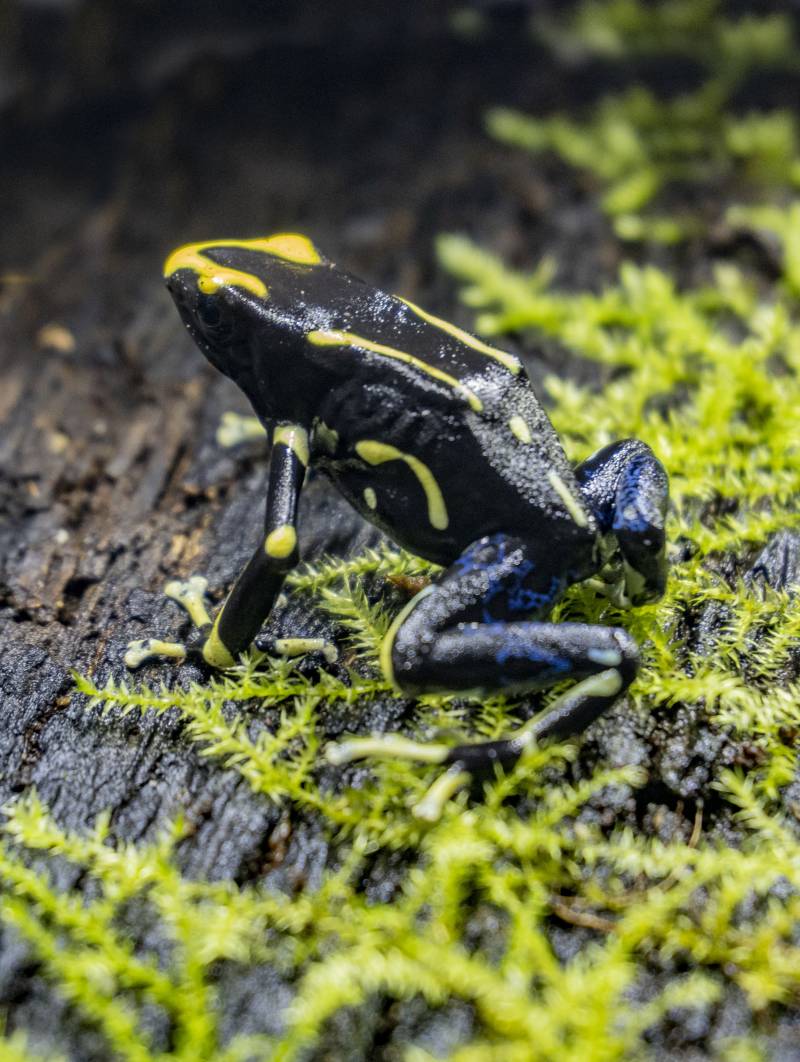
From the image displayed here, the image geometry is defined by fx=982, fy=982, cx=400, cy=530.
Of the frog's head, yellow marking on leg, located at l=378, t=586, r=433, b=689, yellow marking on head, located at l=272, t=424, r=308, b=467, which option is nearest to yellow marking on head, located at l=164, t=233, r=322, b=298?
the frog's head

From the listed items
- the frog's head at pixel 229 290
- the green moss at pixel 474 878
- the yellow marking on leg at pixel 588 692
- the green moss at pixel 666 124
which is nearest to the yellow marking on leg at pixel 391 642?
the green moss at pixel 474 878

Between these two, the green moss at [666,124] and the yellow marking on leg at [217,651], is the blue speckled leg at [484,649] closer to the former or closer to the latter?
the yellow marking on leg at [217,651]

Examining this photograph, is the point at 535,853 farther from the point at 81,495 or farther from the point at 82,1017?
the point at 81,495

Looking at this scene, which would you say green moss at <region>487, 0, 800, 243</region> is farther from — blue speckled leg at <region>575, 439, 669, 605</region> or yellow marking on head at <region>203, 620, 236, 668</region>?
yellow marking on head at <region>203, 620, 236, 668</region>

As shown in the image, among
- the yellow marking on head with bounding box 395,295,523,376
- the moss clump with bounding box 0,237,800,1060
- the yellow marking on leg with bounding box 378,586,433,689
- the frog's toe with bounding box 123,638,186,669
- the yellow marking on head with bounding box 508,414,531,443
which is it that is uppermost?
the yellow marking on head with bounding box 395,295,523,376

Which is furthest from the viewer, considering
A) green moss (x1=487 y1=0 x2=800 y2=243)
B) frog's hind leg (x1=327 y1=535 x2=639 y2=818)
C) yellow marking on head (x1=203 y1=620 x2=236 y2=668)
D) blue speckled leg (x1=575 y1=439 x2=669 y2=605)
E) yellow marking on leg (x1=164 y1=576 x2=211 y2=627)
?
green moss (x1=487 y1=0 x2=800 y2=243)

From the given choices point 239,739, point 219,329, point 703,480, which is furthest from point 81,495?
point 703,480
